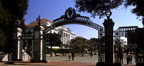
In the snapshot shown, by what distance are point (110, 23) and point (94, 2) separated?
326cm

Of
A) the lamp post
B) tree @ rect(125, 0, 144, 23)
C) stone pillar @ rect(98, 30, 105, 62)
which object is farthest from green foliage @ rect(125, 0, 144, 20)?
stone pillar @ rect(98, 30, 105, 62)

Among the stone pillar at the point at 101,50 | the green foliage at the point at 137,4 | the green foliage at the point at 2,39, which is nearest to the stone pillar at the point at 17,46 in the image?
the green foliage at the point at 2,39

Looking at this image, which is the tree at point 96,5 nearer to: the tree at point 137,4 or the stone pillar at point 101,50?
the tree at point 137,4

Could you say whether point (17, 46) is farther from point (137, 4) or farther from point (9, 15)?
point (137, 4)

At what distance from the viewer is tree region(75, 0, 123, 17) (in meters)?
13.0

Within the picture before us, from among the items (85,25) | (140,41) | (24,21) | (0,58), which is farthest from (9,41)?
(140,41)

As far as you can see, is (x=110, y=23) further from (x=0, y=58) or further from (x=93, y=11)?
(x=0, y=58)

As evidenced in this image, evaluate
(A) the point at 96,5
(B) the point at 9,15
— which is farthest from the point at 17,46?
(A) the point at 96,5

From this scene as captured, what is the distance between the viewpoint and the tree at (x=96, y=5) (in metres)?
13.0

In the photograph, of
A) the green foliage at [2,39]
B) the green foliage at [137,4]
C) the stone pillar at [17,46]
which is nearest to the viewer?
the green foliage at [137,4]

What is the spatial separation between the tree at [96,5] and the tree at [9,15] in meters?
10.3

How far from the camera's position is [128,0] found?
12156 millimetres

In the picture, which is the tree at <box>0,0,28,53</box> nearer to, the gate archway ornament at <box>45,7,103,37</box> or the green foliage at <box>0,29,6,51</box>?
the green foliage at <box>0,29,6,51</box>

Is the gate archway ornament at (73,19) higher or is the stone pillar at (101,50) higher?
the gate archway ornament at (73,19)
